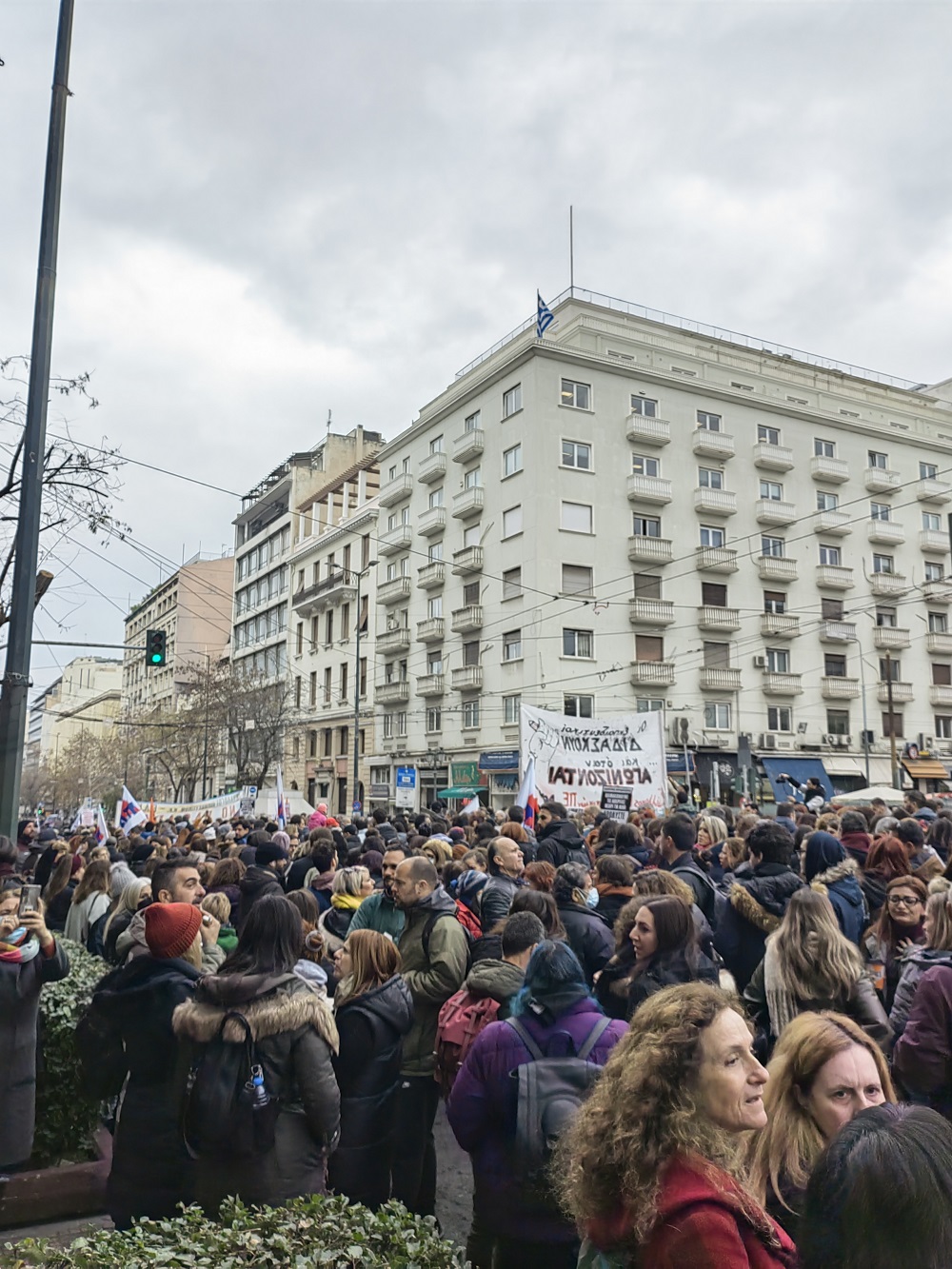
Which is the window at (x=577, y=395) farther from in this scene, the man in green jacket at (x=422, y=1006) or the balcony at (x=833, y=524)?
the man in green jacket at (x=422, y=1006)

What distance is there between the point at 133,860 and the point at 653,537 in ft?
103

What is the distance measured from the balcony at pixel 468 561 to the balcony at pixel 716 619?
9.27 m

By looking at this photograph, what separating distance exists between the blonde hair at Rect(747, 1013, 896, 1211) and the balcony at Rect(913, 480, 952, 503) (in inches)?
1903

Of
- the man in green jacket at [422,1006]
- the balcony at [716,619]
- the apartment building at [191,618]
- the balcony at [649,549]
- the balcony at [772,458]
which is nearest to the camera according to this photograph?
the man in green jacket at [422,1006]

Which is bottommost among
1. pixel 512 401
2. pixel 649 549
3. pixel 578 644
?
pixel 578 644

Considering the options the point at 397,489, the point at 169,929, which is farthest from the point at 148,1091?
the point at 397,489

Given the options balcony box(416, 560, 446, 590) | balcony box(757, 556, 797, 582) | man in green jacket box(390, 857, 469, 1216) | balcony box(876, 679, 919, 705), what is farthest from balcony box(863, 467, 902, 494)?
man in green jacket box(390, 857, 469, 1216)

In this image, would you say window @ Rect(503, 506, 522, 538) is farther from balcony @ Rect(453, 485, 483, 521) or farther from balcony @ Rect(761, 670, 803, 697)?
balcony @ Rect(761, 670, 803, 697)

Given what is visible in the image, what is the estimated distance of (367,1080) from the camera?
434 centimetres

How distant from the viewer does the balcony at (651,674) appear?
3784 centimetres

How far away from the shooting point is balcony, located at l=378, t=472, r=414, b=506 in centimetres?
4572

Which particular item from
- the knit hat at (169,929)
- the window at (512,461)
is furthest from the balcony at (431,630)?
the knit hat at (169,929)

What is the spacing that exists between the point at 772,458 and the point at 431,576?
51.7 feet

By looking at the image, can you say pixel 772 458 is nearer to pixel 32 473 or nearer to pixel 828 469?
pixel 828 469
